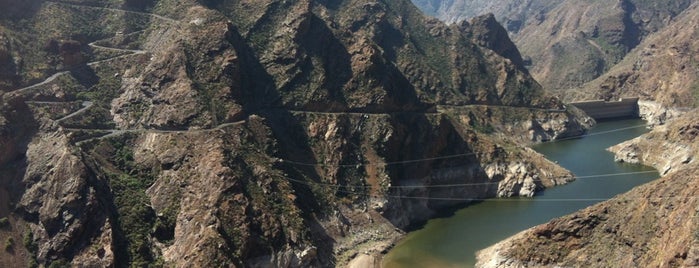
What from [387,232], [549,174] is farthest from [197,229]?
[549,174]

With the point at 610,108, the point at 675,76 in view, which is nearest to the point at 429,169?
the point at 675,76

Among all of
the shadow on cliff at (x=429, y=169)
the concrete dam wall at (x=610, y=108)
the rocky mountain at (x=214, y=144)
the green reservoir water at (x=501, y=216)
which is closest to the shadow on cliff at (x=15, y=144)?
the rocky mountain at (x=214, y=144)

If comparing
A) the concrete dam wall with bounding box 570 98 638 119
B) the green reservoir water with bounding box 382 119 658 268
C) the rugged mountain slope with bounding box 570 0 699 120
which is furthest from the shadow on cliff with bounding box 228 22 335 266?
the concrete dam wall with bounding box 570 98 638 119

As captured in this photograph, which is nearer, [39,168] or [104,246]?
[104,246]

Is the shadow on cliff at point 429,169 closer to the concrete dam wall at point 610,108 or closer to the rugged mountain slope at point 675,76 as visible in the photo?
the rugged mountain slope at point 675,76

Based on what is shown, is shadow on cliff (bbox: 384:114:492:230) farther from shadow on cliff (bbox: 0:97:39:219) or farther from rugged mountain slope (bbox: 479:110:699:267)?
shadow on cliff (bbox: 0:97:39:219)

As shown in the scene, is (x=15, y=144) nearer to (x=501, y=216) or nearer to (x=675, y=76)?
(x=501, y=216)

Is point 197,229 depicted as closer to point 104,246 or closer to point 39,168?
point 104,246
